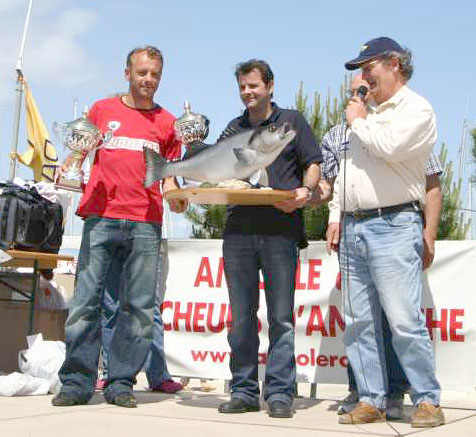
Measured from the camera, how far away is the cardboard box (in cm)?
Result: 714

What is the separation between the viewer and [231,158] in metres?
4.30

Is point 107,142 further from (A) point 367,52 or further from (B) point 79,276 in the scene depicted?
(A) point 367,52

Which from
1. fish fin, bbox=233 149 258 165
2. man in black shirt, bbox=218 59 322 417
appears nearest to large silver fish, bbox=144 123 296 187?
fish fin, bbox=233 149 258 165

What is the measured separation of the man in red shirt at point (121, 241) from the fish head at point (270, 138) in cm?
74

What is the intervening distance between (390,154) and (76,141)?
179 cm

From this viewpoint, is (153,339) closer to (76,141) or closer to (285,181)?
(76,141)

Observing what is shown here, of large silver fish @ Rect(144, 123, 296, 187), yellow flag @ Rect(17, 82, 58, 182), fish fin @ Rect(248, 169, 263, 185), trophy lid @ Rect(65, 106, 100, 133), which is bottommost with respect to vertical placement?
fish fin @ Rect(248, 169, 263, 185)

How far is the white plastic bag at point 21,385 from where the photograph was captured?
5.27 metres

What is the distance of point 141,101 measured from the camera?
501 centimetres

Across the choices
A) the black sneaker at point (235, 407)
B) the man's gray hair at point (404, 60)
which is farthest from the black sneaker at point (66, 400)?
the man's gray hair at point (404, 60)

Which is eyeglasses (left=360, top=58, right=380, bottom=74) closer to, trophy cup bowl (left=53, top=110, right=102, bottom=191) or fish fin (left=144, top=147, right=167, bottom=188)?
fish fin (left=144, top=147, right=167, bottom=188)

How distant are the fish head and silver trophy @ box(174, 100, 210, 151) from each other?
2.13 feet

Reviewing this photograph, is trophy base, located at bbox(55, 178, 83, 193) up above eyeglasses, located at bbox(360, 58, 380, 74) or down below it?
below

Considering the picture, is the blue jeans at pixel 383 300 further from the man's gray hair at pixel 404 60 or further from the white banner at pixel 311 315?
the white banner at pixel 311 315
